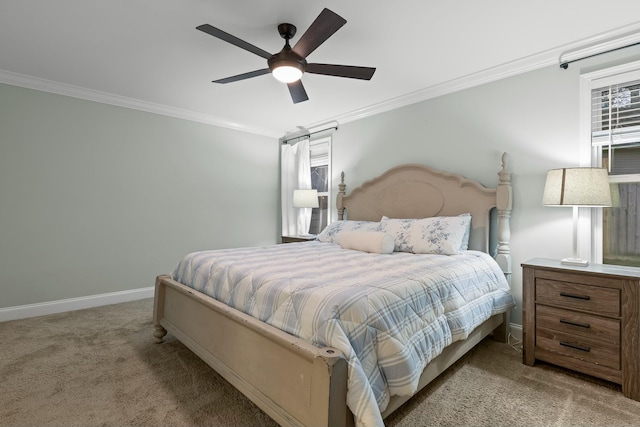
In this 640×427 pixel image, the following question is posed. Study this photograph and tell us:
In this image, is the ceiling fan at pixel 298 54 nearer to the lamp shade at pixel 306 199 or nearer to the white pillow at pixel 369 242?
the white pillow at pixel 369 242

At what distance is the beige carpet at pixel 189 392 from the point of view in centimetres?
158

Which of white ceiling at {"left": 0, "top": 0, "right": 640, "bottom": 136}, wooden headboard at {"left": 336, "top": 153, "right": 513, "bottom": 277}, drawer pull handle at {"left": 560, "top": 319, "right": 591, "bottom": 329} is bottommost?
drawer pull handle at {"left": 560, "top": 319, "right": 591, "bottom": 329}

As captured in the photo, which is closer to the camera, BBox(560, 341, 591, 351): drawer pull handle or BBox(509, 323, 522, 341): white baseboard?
BBox(560, 341, 591, 351): drawer pull handle

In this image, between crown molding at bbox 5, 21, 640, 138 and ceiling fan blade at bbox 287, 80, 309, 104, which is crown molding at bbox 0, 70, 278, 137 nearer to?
crown molding at bbox 5, 21, 640, 138

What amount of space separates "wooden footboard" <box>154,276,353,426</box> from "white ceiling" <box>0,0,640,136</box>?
1.89 m

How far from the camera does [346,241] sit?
9.75ft

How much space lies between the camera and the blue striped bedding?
1.27 metres

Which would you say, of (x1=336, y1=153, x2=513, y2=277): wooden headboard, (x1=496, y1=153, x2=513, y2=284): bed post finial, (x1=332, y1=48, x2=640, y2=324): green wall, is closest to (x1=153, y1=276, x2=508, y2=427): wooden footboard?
(x1=496, y1=153, x2=513, y2=284): bed post finial

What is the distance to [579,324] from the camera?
1.98 meters

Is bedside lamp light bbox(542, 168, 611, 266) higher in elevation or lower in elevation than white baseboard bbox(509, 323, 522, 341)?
higher

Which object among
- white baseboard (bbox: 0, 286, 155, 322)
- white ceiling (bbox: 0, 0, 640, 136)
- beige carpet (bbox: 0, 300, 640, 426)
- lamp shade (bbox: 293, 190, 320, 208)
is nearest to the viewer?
beige carpet (bbox: 0, 300, 640, 426)

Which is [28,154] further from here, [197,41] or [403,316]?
[403,316]

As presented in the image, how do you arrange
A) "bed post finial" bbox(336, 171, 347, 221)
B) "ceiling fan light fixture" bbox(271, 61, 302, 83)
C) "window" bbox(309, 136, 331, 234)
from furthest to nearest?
"window" bbox(309, 136, 331, 234)
"bed post finial" bbox(336, 171, 347, 221)
"ceiling fan light fixture" bbox(271, 61, 302, 83)

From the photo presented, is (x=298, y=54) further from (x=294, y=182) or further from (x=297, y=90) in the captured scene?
(x=294, y=182)
